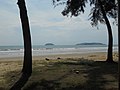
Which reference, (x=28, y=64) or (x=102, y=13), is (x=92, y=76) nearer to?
(x=28, y=64)

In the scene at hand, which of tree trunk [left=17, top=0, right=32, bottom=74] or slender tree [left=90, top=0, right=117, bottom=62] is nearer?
tree trunk [left=17, top=0, right=32, bottom=74]

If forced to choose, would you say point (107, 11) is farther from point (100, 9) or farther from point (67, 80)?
point (67, 80)

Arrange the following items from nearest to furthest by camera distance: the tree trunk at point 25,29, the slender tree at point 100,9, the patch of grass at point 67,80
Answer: the patch of grass at point 67,80, the tree trunk at point 25,29, the slender tree at point 100,9

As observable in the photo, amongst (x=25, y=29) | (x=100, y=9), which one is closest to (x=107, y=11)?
(x=100, y=9)

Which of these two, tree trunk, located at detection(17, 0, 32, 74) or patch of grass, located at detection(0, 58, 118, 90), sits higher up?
tree trunk, located at detection(17, 0, 32, 74)

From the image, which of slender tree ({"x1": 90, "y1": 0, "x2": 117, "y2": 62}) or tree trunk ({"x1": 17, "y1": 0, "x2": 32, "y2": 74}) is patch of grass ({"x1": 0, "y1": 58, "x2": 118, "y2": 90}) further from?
slender tree ({"x1": 90, "y1": 0, "x2": 117, "y2": 62})

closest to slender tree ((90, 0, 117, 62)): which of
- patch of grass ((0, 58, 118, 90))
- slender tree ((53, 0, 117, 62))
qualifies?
slender tree ((53, 0, 117, 62))

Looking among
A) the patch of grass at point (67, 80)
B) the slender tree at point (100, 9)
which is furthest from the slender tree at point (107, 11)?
the patch of grass at point (67, 80)

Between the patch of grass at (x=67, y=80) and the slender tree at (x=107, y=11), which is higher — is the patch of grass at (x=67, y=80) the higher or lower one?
the lower one

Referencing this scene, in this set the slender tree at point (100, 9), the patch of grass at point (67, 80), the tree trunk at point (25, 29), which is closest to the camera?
the patch of grass at point (67, 80)

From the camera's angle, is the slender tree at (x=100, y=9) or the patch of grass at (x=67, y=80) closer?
the patch of grass at (x=67, y=80)

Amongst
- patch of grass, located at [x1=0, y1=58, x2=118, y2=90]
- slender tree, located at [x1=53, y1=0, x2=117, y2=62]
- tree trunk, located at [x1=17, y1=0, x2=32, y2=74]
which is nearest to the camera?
patch of grass, located at [x1=0, y1=58, x2=118, y2=90]

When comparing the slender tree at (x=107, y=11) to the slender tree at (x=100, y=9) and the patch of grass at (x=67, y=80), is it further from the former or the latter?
the patch of grass at (x=67, y=80)

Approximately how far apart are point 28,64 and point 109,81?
11.4 ft
